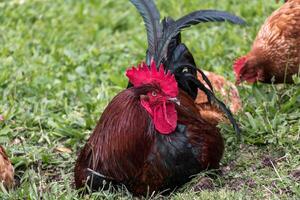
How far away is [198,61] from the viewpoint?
6.91m

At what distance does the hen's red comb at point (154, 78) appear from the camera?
4.41 meters

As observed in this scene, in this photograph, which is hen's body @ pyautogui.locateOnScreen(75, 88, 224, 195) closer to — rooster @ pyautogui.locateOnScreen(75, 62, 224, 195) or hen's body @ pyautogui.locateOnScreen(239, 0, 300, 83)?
rooster @ pyautogui.locateOnScreen(75, 62, 224, 195)

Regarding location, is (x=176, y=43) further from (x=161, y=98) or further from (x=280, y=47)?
(x=280, y=47)

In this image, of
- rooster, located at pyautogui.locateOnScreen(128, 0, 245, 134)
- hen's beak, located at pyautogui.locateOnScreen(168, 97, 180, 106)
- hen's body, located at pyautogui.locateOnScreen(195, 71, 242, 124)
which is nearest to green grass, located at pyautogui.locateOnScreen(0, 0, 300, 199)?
hen's body, located at pyautogui.locateOnScreen(195, 71, 242, 124)

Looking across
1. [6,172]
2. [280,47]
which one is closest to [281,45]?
[280,47]

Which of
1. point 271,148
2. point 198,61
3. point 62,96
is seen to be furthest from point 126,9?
point 271,148

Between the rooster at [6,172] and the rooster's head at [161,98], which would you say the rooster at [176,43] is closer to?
the rooster's head at [161,98]

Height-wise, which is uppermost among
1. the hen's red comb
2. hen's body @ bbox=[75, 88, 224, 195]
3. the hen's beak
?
the hen's red comb

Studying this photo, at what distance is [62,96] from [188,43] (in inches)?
65.0

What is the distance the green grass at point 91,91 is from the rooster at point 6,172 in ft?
0.42

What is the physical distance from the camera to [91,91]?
21.4 feet

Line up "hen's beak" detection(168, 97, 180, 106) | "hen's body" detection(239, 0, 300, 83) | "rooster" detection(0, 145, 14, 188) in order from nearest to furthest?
"hen's beak" detection(168, 97, 180, 106), "rooster" detection(0, 145, 14, 188), "hen's body" detection(239, 0, 300, 83)

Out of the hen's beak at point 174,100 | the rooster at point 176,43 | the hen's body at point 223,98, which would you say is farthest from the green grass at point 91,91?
the hen's beak at point 174,100

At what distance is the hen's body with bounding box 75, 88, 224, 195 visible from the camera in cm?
445
